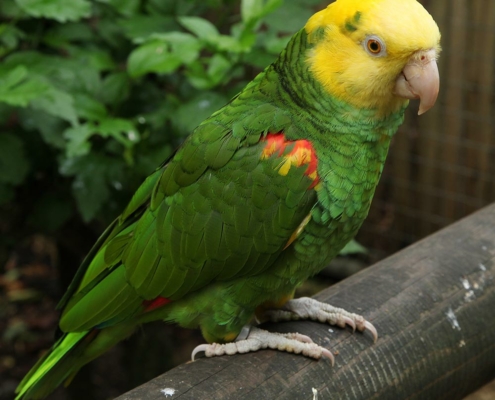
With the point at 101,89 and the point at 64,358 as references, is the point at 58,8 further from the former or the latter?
the point at 64,358

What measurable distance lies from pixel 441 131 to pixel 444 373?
2.34m

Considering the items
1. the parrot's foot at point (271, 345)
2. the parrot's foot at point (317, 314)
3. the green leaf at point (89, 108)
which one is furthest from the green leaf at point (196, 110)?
the parrot's foot at point (271, 345)

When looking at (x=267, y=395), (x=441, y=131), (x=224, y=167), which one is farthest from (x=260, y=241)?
(x=441, y=131)

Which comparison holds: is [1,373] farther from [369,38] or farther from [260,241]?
[369,38]

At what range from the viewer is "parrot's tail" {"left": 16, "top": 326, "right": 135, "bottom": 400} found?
196cm

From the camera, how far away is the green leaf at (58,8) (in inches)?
→ 83.8

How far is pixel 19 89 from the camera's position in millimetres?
2047

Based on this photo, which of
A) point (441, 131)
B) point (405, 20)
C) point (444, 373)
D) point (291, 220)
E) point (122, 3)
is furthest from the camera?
point (441, 131)

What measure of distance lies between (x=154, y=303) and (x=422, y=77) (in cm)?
89

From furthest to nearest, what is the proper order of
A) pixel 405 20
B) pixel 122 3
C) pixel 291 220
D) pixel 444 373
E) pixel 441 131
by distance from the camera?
1. pixel 441 131
2. pixel 122 3
3. pixel 444 373
4. pixel 291 220
5. pixel 405 20

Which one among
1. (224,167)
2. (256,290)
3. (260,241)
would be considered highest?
(224,167)

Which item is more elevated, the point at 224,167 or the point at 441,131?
the point at 224,167

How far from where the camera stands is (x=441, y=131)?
3918 mm

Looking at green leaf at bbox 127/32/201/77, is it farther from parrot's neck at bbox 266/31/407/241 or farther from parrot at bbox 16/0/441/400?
parrot's neck at bbox 266/31/407/241
